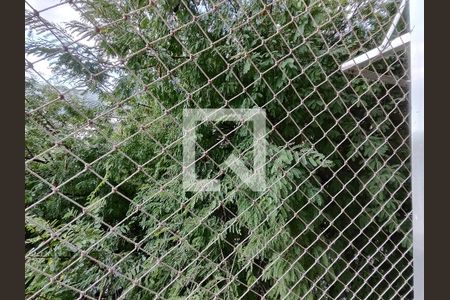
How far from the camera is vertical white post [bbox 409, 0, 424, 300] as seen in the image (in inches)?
32.8

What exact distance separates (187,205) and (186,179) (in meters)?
0.07

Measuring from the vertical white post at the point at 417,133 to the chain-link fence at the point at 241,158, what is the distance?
0.11 feet

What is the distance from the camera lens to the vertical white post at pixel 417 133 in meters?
0.83

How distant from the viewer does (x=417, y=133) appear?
33.7 inches

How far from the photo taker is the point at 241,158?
2.66ft

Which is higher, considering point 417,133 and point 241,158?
point 417,133

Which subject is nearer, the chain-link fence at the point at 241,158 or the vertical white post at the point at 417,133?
the chain-link fence at the point at 241,158

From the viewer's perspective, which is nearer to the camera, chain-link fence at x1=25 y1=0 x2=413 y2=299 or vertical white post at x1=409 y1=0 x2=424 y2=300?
chain-link fence at x1=25 y1=0 x2=413 y2=299

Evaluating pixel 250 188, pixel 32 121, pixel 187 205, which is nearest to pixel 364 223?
pixel 250 188

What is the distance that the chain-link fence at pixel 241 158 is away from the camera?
726mm

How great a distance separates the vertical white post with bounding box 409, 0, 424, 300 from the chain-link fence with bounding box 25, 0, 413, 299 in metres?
0.03

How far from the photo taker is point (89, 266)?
2.46ft

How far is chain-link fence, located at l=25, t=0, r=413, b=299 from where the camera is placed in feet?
2.38

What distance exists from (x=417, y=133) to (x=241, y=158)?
1.76 ft
